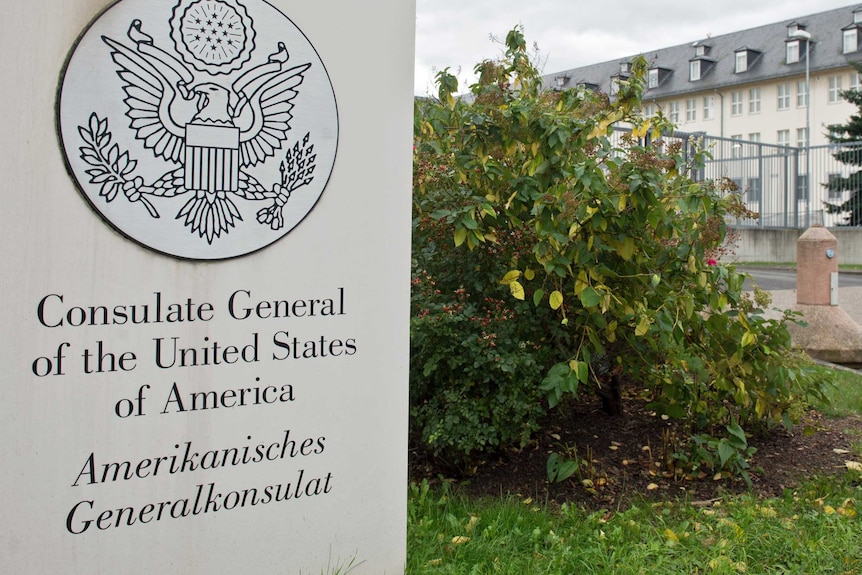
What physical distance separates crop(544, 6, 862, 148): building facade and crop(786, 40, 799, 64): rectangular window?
0.06 meters

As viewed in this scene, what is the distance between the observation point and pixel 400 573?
3.01 m

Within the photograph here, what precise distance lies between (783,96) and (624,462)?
51.6 meters

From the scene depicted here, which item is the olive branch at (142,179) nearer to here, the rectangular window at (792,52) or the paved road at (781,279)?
the paved road at (781,279)

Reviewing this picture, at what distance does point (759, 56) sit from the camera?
5350cm

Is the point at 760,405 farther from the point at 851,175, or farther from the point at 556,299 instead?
the point at 851,175

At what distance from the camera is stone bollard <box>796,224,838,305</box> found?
26.5ft

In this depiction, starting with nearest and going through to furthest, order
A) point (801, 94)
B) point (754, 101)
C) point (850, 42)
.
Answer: point (850, 42)
point (801, 94)
point (754, 101)

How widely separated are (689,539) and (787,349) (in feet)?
5.13

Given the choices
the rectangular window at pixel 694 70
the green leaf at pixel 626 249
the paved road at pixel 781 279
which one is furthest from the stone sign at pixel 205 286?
the rectangular window at pixel 694 70

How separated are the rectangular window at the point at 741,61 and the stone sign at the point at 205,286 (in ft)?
183

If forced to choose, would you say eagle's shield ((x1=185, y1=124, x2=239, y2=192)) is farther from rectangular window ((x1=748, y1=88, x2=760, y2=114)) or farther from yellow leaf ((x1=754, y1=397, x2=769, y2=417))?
rectangular window ((x1=748, y1=88, x2=760, y2=114))

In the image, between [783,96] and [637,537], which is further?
[783,96]

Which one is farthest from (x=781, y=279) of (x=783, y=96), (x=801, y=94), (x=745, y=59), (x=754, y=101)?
(x=745, y=59)

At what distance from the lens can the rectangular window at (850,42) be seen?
157ft
